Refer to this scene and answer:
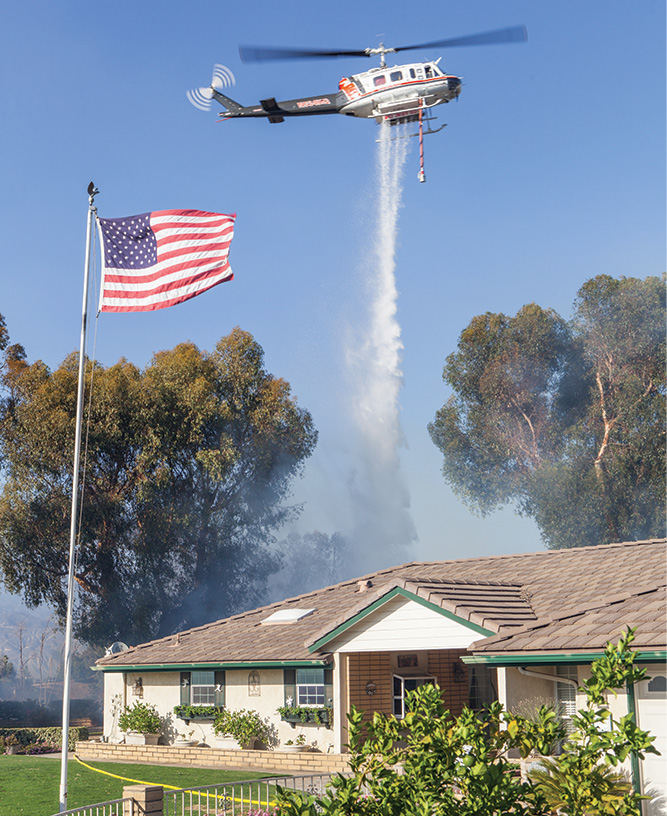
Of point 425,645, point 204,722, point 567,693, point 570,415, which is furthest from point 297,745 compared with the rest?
point 570,415

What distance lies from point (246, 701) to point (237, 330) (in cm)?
3195

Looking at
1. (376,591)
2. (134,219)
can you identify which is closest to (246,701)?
(376,591)

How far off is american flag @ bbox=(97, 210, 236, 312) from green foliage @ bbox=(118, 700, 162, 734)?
15305mm

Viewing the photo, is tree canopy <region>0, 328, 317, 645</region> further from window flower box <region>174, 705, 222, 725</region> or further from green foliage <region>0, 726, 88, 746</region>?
window flower box <region>174, 705, 222, 725</region>

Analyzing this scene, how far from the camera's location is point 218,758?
26.8 m

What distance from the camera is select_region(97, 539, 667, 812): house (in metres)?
17.9

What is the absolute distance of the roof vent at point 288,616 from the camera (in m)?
29.3

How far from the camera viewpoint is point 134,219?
1994 centimetres

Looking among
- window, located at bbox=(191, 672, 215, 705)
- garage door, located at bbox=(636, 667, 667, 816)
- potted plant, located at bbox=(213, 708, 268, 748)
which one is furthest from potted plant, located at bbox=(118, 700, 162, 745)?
garage door, located at bbox=(636, 667, 667, 816)

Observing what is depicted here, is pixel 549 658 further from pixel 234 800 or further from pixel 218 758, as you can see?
pixel 218 758

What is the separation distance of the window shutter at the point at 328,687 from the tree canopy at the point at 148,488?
1048 inches

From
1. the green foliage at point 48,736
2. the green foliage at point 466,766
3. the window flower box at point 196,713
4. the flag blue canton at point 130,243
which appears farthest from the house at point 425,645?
the flag blue canton at point 130,243

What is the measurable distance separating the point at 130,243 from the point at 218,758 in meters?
14.8

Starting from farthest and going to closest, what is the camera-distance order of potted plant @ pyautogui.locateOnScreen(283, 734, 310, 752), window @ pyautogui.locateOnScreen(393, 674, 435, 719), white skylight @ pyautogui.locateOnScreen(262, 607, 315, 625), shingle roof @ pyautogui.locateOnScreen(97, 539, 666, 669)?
white skylight @ pyautogui.locateOnScreen(262, 607, 315, 625) → potted plant @ pyautogui.locateOnScreen(283, 734, 310, 752) → window @ pyautogui.locateOnScreen(393, 674, 435, 719) → shingle roof @ pyautogui.locateOnScreen(97, 539, 666, 669)
